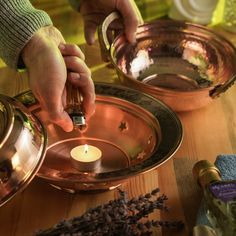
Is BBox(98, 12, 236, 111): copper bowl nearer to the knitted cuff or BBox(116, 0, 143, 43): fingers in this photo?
BBox(116, 0, 143, 43): fingers

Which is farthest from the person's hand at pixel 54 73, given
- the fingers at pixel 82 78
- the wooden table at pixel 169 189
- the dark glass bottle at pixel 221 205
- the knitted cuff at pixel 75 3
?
the knitted cuff at pixel 75 3

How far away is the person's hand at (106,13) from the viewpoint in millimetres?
996

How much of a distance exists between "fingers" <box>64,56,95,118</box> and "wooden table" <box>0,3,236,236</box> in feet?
0.45

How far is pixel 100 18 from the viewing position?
1.09 meters

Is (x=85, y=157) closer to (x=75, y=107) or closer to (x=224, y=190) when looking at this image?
(x=75, y=107)

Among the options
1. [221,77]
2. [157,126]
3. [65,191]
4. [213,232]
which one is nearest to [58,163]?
[65,191]

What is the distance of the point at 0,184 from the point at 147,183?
262 millimetres

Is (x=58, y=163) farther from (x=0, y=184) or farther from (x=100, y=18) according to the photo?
(x=100, y=18)

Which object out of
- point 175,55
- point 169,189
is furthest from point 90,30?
point 169,189

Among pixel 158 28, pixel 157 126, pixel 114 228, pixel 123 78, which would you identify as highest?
pixel 158 28

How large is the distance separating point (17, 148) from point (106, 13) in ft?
1.73

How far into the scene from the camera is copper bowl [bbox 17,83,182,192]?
0.76 metres

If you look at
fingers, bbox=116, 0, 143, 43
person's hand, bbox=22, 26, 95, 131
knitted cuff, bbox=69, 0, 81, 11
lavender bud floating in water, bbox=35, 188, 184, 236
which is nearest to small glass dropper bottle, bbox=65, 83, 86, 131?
person's hand, bbox=22, 26, 95, 131

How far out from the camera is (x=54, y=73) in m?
0.70
